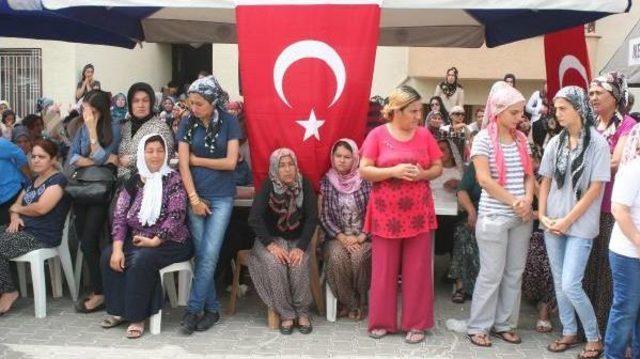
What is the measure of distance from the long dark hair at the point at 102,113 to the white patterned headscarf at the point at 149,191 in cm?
53

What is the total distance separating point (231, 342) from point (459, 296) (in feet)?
6.42

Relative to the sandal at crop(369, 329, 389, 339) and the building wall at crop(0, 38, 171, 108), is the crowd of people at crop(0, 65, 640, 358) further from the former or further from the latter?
the building wall at crop(0, 38, 171, 108)

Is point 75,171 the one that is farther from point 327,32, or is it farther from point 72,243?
point 327,32

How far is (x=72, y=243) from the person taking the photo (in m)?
5.61

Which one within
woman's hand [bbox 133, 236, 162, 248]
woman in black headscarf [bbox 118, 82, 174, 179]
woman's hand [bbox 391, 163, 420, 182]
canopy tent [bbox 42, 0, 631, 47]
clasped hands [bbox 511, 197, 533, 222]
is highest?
canopy tent [bbox 42, 0, 631, 47]

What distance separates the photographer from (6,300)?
5.00 metres

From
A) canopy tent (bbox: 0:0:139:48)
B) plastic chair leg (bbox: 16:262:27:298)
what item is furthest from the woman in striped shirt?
canopy tent (bbox: 0:0:139:48)

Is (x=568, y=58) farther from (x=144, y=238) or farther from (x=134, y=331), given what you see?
(x=134, y=331)

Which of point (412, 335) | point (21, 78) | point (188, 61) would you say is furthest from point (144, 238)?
point (188, 61)

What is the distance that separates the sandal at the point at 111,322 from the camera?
185 inches

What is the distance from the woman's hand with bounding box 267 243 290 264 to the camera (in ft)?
15.6

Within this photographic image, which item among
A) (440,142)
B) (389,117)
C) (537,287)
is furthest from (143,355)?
(440,142)

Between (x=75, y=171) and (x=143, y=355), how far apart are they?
1.60 m

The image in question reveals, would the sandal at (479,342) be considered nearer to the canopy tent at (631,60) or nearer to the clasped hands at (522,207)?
the clasped hands at (522,207)
